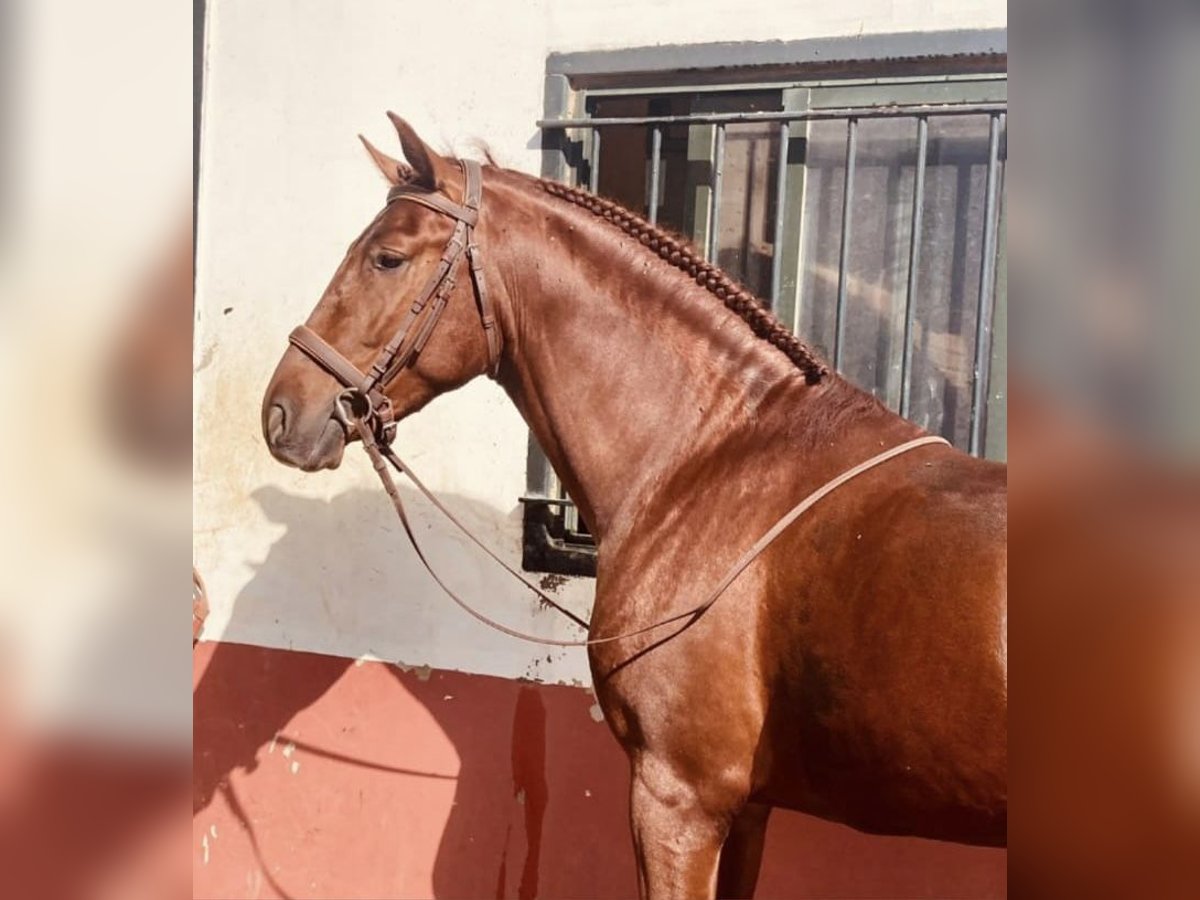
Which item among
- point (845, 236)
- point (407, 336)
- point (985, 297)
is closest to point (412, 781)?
point (407, 336)

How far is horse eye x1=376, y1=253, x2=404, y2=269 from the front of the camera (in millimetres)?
2377

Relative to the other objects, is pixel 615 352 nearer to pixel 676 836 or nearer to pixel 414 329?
pixel 414 329

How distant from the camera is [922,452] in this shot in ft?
6.90

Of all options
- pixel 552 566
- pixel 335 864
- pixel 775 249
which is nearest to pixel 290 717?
pixel 335 864

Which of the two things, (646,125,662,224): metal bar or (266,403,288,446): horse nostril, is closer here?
(266,403,288,446): horse nostril

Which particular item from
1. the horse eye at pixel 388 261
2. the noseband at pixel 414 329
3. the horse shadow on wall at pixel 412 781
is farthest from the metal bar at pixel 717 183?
the horse shadow on wall at pixel 412 781

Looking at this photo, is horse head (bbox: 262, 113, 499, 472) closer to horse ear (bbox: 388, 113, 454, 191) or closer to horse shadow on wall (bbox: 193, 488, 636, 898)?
horse ear (bbox: 388, 113, 454, 191)

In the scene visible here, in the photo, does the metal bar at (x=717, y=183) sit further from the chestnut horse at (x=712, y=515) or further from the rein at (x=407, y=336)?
the rein at (x=407, y=336)

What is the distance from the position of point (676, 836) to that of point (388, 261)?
1.39 meters

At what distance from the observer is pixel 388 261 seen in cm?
238

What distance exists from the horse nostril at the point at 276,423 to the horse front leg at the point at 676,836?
113 centimetres

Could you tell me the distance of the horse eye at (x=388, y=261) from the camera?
238 centimetres

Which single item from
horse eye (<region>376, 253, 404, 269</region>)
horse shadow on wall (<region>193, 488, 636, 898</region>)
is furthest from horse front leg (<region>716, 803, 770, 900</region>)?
horse eye (<region>376, 253, 404, 269</region>)

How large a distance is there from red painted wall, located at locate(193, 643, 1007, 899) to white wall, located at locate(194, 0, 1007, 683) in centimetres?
13
